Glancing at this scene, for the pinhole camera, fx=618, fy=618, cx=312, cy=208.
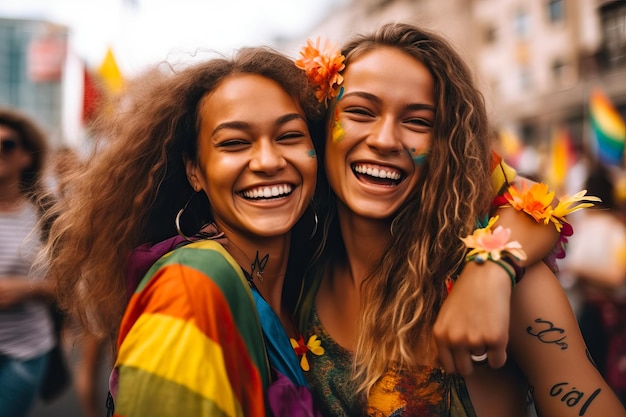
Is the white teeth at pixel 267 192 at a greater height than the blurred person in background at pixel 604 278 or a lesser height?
greater

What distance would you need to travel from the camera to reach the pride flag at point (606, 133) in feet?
28.3

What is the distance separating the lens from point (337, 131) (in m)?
2.14

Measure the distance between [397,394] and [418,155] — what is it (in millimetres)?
786

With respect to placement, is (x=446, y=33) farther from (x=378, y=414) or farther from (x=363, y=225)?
(x=378, y=414)

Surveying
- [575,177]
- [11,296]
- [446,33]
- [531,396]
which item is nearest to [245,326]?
[531,396]

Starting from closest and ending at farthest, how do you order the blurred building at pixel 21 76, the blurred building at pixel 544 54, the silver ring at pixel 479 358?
the silver ring at pixel 479 358
the blurred building at pixel 544 54
the blurred building at pixel 21 76

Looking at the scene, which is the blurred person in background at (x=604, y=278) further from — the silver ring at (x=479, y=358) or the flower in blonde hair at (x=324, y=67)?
the flower in blonde hair at (x=324, y=67)

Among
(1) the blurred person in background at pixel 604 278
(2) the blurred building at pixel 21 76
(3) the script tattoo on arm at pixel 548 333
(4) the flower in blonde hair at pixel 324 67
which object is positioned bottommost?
(2) the blurred building at pixel 21 76

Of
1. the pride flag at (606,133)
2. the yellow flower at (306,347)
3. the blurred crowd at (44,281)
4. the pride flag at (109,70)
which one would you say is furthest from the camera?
the pride flag at (109,70)

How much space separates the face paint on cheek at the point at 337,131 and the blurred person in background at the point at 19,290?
1.74 m

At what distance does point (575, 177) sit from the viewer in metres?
10.0

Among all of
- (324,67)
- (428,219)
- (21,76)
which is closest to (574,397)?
(428,219)

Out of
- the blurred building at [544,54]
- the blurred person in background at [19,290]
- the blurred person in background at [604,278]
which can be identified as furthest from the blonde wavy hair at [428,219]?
the blurred building at [544,54]

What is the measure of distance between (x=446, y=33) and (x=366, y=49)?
35cm
